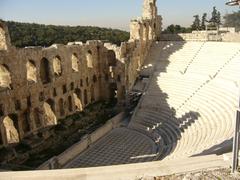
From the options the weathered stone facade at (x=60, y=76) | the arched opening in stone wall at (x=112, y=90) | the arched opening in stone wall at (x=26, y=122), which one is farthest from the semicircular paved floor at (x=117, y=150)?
the arched opening in stone wall at (x=112, y=90)

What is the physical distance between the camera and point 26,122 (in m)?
21.4

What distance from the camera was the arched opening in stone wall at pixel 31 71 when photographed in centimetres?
2139

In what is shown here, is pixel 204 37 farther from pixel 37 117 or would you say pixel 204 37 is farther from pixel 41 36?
pixel 41 36

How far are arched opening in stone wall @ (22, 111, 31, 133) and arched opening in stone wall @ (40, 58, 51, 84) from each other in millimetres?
3204

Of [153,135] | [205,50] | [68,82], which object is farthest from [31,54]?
[205,50]

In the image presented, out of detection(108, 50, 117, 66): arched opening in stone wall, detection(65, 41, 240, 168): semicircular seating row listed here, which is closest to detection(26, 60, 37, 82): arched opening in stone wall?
detection(65, 41, 240, 168): semicircular seating row

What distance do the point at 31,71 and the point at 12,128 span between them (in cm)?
433

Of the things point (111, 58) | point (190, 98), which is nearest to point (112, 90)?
point (111, 58)

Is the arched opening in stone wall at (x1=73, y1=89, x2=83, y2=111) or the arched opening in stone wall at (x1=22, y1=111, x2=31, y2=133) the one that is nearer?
the arched opening in stone wall at (x1=22, y1=111, x2=31, y2=133)

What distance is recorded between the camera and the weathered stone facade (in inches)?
772

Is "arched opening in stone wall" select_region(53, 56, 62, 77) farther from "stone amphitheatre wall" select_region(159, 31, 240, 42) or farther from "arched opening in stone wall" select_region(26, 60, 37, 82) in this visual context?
"stone amphitheatre wall" select_region(159, 31, 240, 42)

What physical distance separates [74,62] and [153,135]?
9.84m

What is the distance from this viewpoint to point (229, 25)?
47250 millimetres

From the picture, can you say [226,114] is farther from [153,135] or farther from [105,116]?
[105,116]
